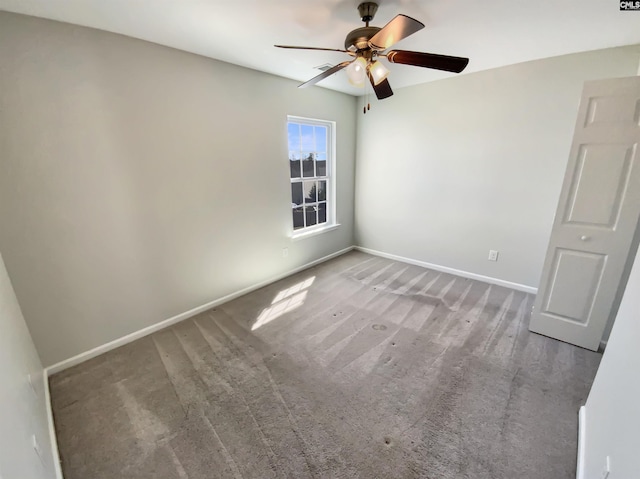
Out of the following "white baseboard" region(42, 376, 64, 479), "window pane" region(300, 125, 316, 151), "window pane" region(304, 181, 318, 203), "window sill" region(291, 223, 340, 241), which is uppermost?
"window pane" region(300, 125, 316, 151)

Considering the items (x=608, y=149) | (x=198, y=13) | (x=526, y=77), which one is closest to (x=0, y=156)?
(x=198, y=13)

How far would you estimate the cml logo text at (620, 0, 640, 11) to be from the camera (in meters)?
1.68

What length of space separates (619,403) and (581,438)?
27.5 inches

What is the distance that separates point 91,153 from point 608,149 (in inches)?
153

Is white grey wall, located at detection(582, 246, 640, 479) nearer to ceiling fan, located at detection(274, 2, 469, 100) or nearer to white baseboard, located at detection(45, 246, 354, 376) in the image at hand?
ceiling fan, located at detection(274, 2, 469, 100)

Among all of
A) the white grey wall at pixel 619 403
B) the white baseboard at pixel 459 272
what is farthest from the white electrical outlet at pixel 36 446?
the white baseboard at pixel 459 272

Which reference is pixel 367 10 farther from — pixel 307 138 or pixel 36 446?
pixel 36 446

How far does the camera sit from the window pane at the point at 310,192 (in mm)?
3948

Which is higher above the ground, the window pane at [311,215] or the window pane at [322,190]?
the window pane at [322,190]

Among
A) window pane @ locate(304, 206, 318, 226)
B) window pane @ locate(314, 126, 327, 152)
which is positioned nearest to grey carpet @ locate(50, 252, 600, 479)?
window pane @ locate(304, 206, 318, 226)

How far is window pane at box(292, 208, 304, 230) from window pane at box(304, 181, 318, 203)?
19 cm

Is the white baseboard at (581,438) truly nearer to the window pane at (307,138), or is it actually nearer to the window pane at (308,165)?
the window pane at (308,165)

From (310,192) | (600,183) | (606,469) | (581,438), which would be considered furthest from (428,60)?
(310,192)

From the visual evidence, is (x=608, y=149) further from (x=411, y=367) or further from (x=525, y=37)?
(x=411, y=367)
